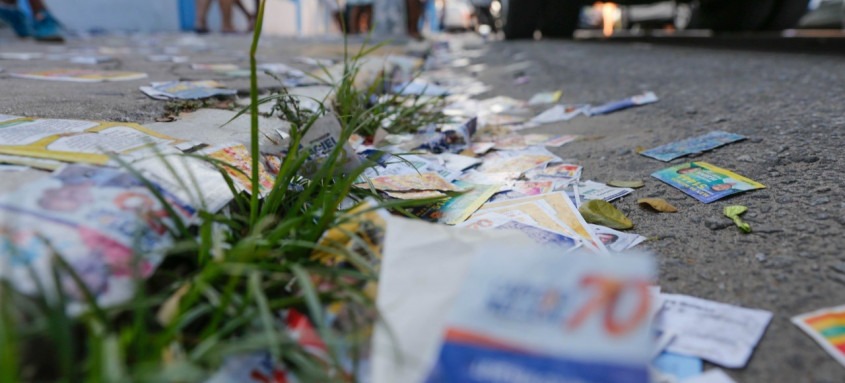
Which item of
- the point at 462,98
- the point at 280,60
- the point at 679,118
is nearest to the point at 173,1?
the point at 280,60

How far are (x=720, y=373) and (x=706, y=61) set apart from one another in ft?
10.2

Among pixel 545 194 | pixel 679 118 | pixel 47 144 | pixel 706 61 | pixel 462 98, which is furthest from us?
pixel 706 61

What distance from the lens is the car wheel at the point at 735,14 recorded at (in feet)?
20.0

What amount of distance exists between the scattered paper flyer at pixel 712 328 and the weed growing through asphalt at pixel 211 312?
424 mm

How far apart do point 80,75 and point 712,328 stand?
2.50 m

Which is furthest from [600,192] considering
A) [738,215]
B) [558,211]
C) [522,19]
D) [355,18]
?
Answer: [355,18]

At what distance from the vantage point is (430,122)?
196 cm

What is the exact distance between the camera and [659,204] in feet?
3.92

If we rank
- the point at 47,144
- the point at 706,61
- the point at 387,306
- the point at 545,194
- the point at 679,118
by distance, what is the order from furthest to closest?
the point at 706,61, the point at 679,118, the point at 545,194, the point at 47,144, the point at 387,306

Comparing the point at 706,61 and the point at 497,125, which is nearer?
the point at 497,125

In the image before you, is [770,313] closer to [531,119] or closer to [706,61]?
[531,119]

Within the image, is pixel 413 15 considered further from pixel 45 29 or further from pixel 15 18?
pixel 15 18

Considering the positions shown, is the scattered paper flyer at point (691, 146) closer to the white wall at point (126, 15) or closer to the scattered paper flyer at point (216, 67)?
the scattered paper flyer at point (216, 67)

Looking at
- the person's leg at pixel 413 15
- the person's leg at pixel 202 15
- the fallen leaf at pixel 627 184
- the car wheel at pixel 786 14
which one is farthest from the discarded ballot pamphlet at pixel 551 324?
the person's leg at pixel 202 15
